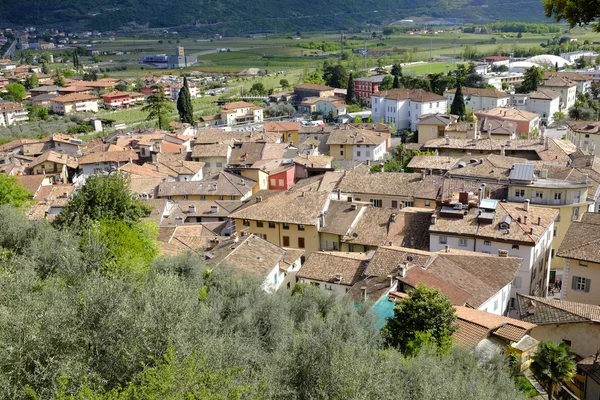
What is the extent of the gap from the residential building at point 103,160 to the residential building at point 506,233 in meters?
37.0

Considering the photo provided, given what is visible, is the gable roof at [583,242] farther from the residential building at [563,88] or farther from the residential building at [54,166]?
the residential building at [563,88]

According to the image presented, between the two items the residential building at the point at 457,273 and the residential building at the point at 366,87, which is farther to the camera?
the residential building at the point at 366,87

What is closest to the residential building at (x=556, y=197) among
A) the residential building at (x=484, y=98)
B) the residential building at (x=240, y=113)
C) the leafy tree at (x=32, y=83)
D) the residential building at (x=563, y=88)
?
the residential building at (x=484, y=98)

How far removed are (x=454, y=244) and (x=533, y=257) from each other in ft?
13.0

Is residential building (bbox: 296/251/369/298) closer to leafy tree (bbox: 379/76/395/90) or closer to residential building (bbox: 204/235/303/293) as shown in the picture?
residential building (bbox: 204/235/303/293)

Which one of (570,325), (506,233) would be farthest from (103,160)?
(570,325)

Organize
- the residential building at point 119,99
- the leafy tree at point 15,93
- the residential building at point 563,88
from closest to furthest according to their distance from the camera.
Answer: the residential building at point 563,88, the residential building at point 119,99, the leafy tree at point 15,93

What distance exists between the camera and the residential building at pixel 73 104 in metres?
110

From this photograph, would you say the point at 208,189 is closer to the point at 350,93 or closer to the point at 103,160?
the point at 103,160

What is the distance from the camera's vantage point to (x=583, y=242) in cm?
2636

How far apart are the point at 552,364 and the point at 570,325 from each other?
15.8ft

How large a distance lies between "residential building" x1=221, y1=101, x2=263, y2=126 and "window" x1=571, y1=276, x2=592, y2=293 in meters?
73.1

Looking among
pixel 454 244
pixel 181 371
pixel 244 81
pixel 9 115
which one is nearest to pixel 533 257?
pixel 454 244

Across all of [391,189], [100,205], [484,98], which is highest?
[100,205]
